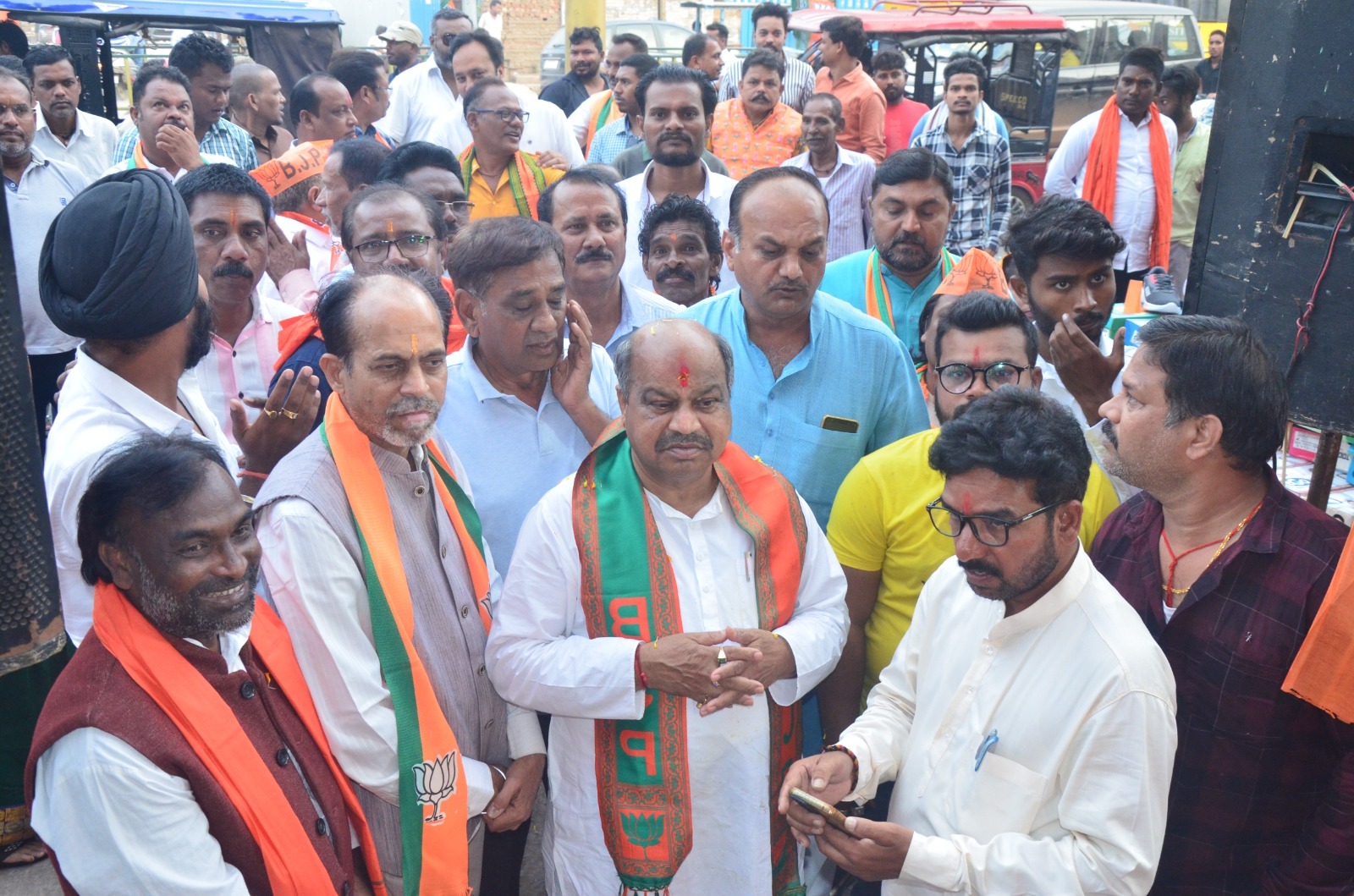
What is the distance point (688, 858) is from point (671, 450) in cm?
96

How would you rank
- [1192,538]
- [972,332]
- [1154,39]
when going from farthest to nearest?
[1154,39]
[972,332]
[1192,538]

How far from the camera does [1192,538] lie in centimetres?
229

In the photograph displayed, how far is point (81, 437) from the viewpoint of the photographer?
2406mm

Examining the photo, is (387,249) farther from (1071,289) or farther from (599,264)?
(1071,289)

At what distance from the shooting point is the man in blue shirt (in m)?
3.12

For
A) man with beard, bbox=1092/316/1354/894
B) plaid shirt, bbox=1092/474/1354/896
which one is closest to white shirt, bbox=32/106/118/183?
man with beard, bbox=1092/316/1354/894

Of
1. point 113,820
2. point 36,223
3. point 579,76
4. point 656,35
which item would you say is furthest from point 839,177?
point 656,35

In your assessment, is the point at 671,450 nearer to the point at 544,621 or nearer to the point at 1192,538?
the point at 544,621

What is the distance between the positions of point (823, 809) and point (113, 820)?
4.18ft

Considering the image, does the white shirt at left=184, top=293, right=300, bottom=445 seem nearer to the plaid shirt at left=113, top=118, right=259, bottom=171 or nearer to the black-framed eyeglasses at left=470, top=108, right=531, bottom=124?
the black-framed eyeglasses at left=470, top=108, right=531, bottom=124

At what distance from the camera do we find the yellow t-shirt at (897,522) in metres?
2.62

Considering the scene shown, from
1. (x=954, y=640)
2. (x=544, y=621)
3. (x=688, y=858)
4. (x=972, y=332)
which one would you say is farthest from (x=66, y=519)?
(x=972, y=332)

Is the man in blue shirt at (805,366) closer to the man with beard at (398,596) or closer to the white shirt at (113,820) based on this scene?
the man with beard at (398,596)

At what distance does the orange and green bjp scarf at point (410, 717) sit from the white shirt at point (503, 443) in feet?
1.86
